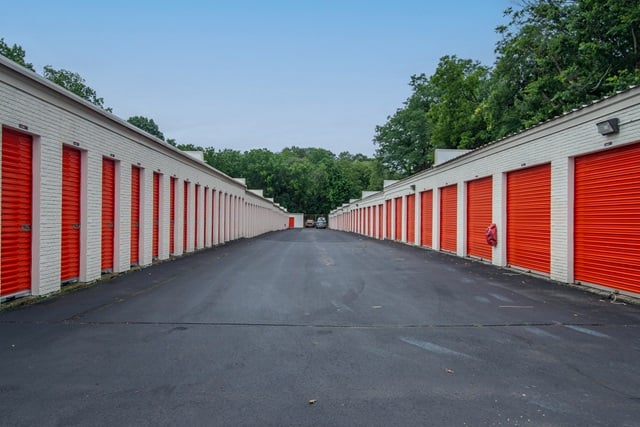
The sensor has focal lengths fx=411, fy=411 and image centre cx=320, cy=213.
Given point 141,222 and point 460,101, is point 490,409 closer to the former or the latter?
point 141,222

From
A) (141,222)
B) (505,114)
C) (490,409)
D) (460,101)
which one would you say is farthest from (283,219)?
(490,409)

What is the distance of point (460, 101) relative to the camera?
130 ft

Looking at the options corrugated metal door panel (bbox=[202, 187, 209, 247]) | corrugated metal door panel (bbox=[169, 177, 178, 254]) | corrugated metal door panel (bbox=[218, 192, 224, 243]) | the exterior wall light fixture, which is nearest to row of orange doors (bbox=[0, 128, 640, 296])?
the exterior wall light fixture

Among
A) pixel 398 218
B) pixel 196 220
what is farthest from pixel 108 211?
pixel 398 218

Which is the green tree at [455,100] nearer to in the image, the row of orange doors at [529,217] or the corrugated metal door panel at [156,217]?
the row of orange doors at [529,217]

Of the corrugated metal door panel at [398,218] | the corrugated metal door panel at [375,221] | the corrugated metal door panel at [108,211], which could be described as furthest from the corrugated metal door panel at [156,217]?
the corrugated metal door panel at [375,221]

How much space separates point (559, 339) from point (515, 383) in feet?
6.24

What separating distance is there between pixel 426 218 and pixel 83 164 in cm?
1714

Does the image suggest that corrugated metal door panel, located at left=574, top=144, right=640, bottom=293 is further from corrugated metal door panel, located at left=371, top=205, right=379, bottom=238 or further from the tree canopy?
corrugated metal door panel, located at left=371, top=205, right=379, bottom=238

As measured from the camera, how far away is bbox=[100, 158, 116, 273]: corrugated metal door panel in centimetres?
1111

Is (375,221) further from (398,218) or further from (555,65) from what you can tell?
(555,65)

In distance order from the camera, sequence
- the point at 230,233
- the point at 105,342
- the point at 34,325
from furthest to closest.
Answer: the point at 230,233
the point at 34,325
the point at 105,342

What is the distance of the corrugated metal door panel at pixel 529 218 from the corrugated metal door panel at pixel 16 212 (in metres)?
12.0

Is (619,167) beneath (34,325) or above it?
above
